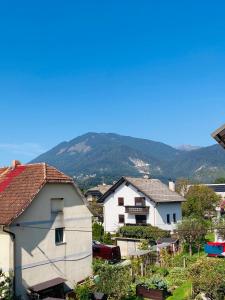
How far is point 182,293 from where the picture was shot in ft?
86.8

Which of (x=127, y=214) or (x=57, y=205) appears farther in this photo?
(x=127, y=214)

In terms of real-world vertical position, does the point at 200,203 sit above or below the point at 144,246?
above

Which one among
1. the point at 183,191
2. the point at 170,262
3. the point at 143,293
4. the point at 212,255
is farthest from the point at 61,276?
the point at 183,191

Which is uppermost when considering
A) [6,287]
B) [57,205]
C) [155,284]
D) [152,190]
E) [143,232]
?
[152,190]

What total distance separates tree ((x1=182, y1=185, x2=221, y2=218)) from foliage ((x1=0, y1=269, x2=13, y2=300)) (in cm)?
4897

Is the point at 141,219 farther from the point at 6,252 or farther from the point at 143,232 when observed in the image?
the point at 6,252

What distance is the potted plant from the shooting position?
25.5 metres

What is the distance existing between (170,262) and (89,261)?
8477 millimetres

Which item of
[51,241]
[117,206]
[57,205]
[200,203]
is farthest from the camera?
[200,203]

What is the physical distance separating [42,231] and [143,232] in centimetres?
2576

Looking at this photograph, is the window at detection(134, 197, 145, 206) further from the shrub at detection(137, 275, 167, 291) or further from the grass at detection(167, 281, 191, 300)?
the shrub at detection(137, 275, 167, 291)

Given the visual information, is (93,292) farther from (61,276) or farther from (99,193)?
(99,193)

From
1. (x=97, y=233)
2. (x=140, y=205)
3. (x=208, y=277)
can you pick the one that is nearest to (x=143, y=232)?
(x=97, y=233)

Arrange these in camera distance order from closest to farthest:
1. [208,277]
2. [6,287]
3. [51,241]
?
[208,277], [6,287], [51,241]
